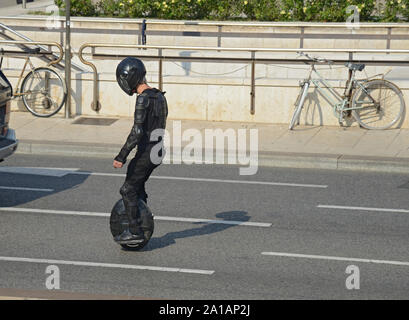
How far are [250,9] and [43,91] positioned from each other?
11.6 m

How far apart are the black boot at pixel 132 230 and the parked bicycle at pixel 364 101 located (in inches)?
279

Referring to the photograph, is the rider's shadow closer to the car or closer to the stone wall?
the car

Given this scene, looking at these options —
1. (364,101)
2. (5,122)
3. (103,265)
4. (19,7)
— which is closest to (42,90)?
(5,122)

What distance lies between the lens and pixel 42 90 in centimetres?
1723

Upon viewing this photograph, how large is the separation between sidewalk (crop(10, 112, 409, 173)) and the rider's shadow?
10.3ft

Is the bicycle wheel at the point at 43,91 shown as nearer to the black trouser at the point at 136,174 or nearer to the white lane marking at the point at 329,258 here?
the black trouser at the point at 136,174

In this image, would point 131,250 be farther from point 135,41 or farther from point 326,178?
point 135,41

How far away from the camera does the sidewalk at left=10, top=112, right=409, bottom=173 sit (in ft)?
45.6

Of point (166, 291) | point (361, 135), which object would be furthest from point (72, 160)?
point (166, 291)

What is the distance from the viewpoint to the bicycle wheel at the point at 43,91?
1722 cm

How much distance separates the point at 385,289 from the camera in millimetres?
8273

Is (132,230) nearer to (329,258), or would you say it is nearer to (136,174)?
(136,174)

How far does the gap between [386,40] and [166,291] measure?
57.0 feet

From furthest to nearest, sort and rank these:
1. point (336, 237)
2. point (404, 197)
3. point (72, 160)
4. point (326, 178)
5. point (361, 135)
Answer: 1. point (361, 135)
2. point (72, 160)
3. point (326, 178)
4. point (404, 197)
5. point (336, 237)
